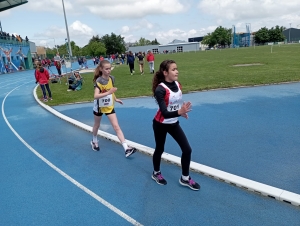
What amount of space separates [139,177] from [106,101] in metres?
1.72

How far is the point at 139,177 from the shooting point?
4.32m

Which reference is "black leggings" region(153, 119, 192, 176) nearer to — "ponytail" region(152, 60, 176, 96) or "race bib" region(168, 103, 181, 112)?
"race bib" region(168, 103, 181, 112)

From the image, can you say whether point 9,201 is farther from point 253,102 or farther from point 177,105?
point 253,102

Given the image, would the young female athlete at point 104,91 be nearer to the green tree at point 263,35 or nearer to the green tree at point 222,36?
the green tree at point 222,36

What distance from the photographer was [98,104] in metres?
5.15

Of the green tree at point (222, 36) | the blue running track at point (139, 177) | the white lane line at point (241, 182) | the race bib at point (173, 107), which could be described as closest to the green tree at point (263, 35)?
the green tree at point (222, 36)

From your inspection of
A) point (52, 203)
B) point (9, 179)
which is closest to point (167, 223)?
point (52, 203)

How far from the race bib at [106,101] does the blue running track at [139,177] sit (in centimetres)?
112

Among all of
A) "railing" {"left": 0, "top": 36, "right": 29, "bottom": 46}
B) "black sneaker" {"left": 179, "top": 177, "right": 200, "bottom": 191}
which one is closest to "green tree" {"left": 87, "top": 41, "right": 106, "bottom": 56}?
"railing" {"left": 0, "top": 36, "right": 29, "bottom": 46}

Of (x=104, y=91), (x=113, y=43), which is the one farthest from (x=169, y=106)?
(x=113, y=43)

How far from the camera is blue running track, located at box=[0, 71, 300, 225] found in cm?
326

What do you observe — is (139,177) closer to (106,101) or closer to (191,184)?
(191,184)

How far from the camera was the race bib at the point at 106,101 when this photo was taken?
16.7 ft

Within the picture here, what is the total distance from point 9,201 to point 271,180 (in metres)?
4.06
